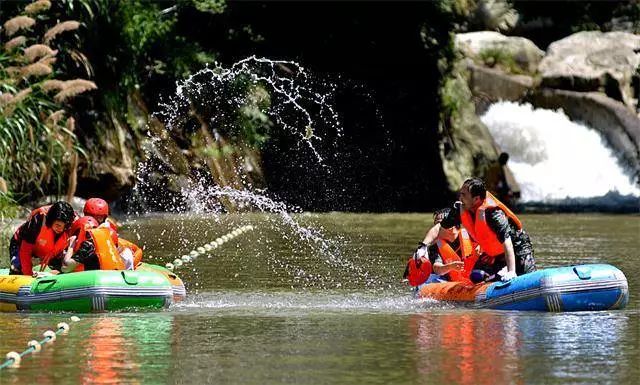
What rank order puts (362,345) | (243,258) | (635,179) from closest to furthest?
1. (362,345)
2. (243,258)
3. (635,179)

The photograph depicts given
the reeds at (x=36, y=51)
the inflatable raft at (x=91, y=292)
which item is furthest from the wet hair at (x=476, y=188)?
the reeds at (x=36, y=51)

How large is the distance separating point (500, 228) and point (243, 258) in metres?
6.04

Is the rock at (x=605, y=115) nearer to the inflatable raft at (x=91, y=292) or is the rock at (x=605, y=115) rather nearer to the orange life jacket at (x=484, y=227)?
the orange life jacket at (x=484, y=227)

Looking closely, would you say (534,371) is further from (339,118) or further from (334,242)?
(339,118)

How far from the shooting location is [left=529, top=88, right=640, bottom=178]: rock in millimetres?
37000

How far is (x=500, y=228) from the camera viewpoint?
12.4 metres

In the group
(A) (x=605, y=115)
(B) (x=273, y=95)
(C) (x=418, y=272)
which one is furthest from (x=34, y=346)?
(A) (x=605, y=115)

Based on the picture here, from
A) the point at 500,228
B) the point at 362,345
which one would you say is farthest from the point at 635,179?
the point at 362,345

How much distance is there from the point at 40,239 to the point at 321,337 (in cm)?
375

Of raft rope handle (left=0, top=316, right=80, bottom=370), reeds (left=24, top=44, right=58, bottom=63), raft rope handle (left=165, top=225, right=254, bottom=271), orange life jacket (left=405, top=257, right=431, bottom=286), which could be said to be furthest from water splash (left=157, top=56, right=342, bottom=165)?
raft rope handle (left=0, top=316, right=80, bottom=370)

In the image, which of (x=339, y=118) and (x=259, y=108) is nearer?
(x=259, y=108)

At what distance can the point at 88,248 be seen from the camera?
41.3ft

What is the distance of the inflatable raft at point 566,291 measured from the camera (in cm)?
1182

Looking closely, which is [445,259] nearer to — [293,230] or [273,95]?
[293,230]
